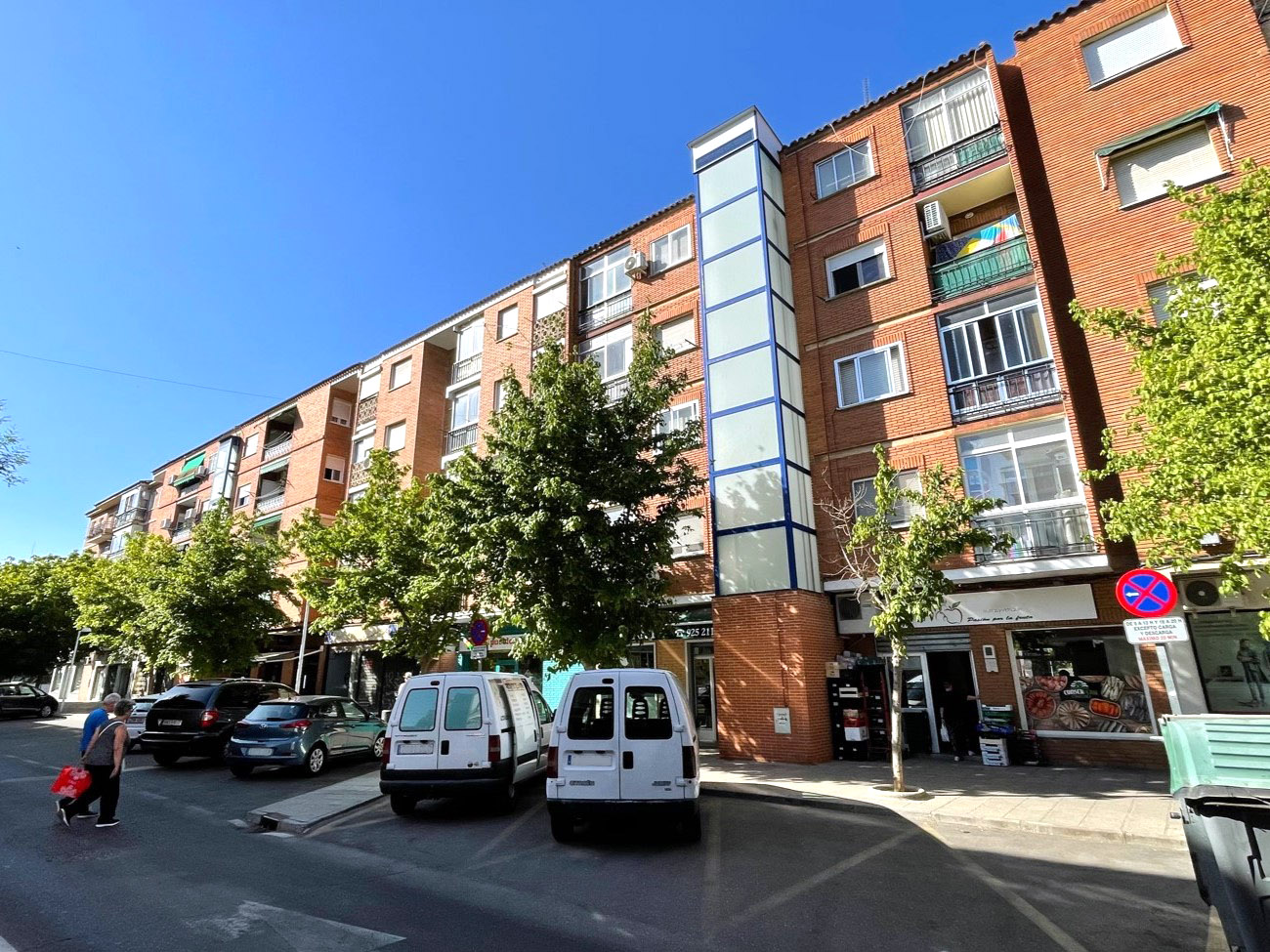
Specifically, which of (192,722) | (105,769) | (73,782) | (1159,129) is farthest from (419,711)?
(1159,129)

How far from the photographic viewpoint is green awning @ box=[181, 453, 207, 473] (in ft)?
125

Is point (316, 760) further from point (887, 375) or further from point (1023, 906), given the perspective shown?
point (887, 375)

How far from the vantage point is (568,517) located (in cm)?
1212

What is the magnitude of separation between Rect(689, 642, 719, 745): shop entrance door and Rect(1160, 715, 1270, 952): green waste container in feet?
38.5

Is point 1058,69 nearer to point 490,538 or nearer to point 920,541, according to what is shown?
point 920,541

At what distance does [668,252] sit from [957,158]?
812cm

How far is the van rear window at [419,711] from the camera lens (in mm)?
9250

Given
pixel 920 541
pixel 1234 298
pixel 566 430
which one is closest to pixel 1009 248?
pixel 1234 298

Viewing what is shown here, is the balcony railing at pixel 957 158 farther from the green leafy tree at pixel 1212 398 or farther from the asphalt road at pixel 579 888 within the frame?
the asphalt road at pixel 579 888

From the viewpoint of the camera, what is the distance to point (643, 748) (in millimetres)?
7543

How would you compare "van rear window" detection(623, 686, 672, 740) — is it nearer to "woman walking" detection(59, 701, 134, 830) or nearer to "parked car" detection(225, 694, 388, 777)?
"woman walking" detection(59, 701, 134, 830)

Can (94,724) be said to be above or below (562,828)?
above

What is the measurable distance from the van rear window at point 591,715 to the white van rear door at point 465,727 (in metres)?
1.86

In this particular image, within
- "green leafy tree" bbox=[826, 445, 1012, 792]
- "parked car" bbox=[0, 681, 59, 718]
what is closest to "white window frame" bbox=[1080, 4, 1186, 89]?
"green leafy tree" bbox=[826, 445, 1012, 792]
